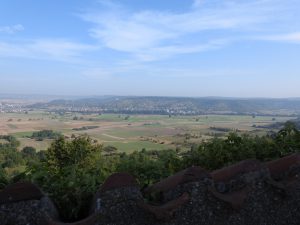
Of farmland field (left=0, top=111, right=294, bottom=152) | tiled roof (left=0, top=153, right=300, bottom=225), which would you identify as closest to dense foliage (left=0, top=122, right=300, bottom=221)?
Result: tiled roof (left=0, top=153, right=300, bottom=225)

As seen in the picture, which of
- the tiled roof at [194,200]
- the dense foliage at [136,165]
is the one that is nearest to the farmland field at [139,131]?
the dense foliage at [136,165]

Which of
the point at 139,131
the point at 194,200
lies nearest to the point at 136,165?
the point at 194,200

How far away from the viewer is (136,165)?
9.84m

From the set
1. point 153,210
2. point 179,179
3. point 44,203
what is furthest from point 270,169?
point 44,203

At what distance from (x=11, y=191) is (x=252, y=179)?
474 centimetres

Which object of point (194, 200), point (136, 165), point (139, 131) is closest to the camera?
point (194, 200)

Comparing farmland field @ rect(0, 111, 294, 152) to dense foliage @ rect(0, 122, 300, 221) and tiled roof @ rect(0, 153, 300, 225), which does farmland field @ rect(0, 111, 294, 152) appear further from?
tiled roof @ rect(0, 153, 300, 225)

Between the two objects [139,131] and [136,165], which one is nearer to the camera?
[136,165]

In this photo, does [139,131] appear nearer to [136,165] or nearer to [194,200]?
[136,165]

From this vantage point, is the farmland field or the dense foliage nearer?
the dense foliage

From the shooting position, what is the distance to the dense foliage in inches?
289

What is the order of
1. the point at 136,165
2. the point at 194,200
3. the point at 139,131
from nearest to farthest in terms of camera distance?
1. the point at 194,200
2. the point at 136,165
3. the point at 139,131

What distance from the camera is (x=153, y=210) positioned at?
6914mm

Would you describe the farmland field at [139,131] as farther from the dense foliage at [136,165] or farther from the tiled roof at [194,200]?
the tiled roof at [194,200]
